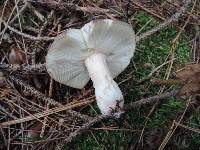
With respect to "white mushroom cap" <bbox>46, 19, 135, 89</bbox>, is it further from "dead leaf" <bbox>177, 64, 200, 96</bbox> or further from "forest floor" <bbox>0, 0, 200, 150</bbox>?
"dead leaf" <bbox>177, 64, 200, 96</bbox>

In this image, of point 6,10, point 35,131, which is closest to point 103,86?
point 35,131

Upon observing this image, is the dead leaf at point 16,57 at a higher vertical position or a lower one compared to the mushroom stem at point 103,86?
higher

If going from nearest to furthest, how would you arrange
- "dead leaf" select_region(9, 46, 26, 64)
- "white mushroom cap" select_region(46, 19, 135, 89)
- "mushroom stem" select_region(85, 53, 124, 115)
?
"white mushroom cap" select_region(46, 19, 135, 89) < "mushroom stem" select_region(85, 53, 124, 115) < "dead leaf" select_region(9, 46, 26, 64)

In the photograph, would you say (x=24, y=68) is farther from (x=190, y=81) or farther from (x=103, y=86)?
(x=190, y=81)

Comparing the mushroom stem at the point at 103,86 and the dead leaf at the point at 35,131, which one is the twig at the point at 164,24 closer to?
the mushroom stem at the point at 103,86

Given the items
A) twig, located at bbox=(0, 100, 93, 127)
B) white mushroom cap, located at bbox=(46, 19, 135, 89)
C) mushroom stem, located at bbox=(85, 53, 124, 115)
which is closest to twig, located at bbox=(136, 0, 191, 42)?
white mushroom cap, located at bbox=(46, 19, 135, 89)

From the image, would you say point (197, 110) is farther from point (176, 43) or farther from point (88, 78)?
point (88, 78)

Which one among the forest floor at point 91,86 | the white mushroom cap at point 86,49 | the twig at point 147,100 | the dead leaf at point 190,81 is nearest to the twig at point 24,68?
the forest floor at point 91,86
